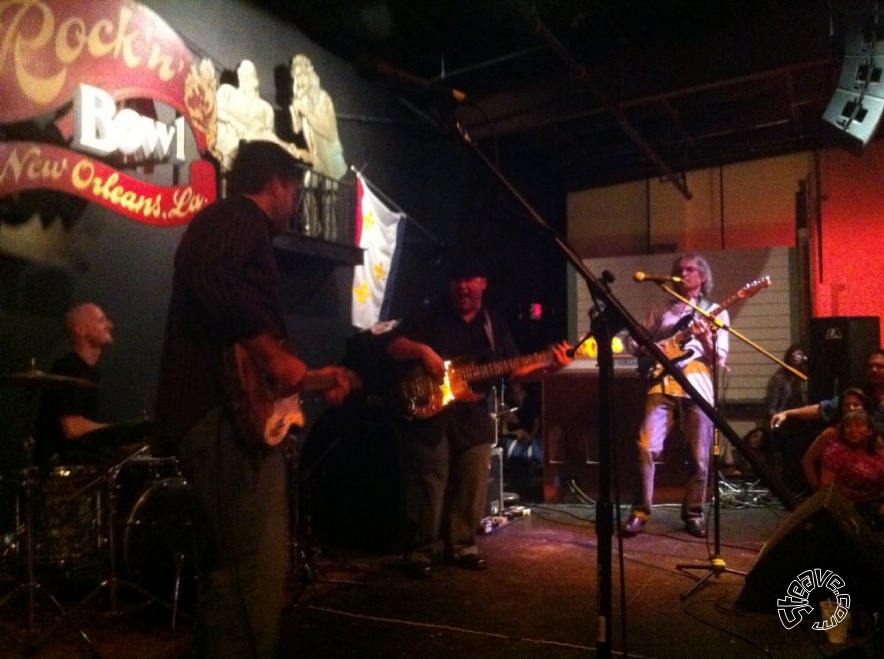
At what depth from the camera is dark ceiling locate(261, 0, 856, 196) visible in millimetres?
6836

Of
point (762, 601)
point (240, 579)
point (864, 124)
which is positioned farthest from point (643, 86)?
point (240, 579)

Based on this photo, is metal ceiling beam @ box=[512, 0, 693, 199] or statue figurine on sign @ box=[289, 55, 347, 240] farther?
statue figurine on sign @ box=[289, 55, 347, 240]

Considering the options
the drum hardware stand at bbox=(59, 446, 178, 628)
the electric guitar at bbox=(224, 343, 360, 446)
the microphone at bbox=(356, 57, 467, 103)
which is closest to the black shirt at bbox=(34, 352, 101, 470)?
the drum hardware stand at bbox=(59, 446, 178, 628)

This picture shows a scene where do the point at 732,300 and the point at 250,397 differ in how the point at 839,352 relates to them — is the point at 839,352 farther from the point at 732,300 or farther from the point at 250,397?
the point at 250,397

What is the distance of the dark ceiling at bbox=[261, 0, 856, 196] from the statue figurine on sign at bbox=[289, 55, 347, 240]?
0.68 metres

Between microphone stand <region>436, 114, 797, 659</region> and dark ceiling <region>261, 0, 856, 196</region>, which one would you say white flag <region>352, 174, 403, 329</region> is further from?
microphone stand <region>436, 114, 797, 659</region>

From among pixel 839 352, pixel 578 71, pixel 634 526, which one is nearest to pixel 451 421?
pixel 634 526

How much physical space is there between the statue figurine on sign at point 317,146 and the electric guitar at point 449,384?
2190 millimetres

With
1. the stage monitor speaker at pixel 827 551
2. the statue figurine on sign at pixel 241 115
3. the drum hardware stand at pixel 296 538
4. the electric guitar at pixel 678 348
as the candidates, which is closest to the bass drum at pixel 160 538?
the drum hardware stand at pixel 296 538

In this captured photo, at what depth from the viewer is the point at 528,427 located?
1006 centimetres

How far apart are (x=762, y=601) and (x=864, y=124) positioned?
163 inches

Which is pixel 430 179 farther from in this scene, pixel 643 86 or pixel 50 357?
pixel 50 357

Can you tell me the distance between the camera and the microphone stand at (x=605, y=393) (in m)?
2.46

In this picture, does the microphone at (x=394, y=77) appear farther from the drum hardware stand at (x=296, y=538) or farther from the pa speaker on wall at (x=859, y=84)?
the pa speaker on wall at (x=859, y=84)
